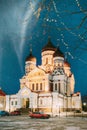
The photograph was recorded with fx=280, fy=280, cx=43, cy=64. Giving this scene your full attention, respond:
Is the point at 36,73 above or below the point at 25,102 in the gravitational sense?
above

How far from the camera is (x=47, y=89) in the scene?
61188 mm

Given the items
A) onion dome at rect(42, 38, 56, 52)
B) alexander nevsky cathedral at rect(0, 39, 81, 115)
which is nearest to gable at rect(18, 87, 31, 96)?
alexander nevsky cathedral at rect(0, 39, 81, 115)

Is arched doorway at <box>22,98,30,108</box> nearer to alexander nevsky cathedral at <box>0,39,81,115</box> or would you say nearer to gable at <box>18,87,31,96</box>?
alexander nevsky cathedral at <box>0,39,81,115</box>

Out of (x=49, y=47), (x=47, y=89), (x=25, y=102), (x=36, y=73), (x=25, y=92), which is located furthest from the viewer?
(x=49, y=47)

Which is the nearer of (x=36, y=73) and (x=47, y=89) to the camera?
(x=47, y=89)

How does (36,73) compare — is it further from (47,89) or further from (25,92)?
(25,92)

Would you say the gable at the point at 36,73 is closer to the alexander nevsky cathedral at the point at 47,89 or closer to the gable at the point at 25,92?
the alexander nevsky cathedral at the point at 47,89

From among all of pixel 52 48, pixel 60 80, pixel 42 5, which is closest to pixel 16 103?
pixel 60 80

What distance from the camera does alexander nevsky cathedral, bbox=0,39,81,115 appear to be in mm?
57094

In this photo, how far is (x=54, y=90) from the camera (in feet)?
202

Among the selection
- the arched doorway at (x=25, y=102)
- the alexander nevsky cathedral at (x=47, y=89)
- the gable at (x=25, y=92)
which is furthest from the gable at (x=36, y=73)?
the arched doorway at (x=25, y=102)

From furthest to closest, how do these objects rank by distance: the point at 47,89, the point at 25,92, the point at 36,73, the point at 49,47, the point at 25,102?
the point at 49,47
the point at 36,73
the point at 47,89
the point at 25,102
the point at 25,92

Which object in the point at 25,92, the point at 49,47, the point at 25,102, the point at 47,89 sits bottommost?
the point at 25,102

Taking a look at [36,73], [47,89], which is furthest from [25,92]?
[36,73]
